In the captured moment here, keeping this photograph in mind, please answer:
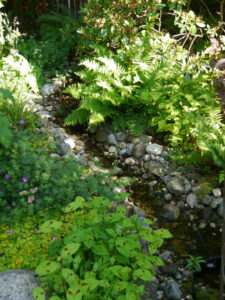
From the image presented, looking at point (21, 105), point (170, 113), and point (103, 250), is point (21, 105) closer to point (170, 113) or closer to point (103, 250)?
point (170, 113)

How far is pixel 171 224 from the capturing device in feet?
Result: 10.9

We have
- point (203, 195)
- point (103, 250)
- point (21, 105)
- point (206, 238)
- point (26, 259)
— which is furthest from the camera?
point (21, 105)

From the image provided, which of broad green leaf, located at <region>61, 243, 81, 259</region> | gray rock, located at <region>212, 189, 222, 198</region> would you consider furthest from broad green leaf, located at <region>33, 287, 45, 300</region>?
gray rock, located at <region>212, 189, 222, 198</region>

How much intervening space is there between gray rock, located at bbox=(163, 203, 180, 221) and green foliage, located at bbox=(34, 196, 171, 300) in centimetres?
121

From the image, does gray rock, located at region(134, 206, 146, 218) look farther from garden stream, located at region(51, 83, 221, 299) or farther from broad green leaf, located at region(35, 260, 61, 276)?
broad green leaf, located at region(35, 260, 61, 276)

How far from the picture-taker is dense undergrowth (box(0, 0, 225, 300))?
206cm

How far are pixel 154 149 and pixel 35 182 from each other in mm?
1701

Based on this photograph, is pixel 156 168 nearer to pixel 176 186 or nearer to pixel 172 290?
pixel 176 186

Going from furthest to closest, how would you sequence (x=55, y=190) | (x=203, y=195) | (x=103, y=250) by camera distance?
(x=203, y=195) → (x=55, y=190) → (x=103, y=250)

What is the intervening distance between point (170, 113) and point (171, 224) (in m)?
1.51

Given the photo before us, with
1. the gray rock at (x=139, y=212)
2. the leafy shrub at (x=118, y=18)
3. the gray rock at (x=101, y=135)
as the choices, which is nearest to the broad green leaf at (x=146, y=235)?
the gray rock at (x=139, y=212)

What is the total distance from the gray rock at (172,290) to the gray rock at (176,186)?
3.99 ft

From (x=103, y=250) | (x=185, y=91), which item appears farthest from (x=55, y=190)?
(x=185, y=91)

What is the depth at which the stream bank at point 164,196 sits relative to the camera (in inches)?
108
